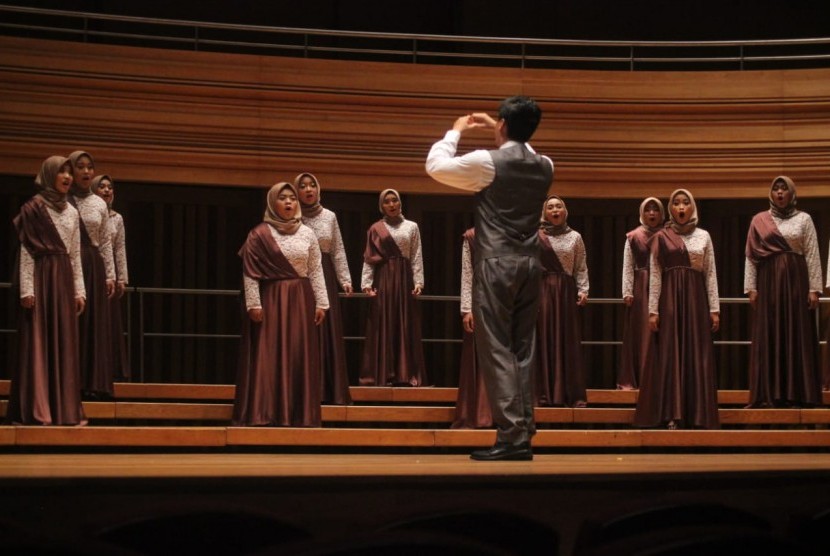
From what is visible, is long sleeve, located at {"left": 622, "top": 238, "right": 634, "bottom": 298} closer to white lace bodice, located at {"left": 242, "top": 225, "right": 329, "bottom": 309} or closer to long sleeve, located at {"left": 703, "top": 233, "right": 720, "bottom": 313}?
long sleeve, located at {"left": 703, "top": 233, "right": 720, "bottom": 313}

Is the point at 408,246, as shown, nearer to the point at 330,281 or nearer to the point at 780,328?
the point at 330,281

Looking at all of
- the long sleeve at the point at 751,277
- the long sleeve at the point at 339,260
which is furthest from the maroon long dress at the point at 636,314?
the long sleeve at the point at 339,260

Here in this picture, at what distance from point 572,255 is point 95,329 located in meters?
3.26

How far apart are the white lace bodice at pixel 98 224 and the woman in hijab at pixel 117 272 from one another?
0.70 ft

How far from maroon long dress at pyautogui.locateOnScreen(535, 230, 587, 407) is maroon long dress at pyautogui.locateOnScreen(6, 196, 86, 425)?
3181mm

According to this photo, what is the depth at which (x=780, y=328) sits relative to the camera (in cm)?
793

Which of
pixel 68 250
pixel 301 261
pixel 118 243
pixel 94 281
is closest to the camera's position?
pixel 68 250

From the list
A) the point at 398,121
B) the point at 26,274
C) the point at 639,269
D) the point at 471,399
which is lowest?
the point at 471,399

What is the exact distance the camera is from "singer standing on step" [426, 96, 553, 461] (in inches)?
177

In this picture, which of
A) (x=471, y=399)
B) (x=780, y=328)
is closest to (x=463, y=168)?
(x=471, y=399)

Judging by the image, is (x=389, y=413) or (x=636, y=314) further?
(x=636, y=314)

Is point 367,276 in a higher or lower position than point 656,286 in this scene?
higher

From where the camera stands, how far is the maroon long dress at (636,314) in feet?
28.7

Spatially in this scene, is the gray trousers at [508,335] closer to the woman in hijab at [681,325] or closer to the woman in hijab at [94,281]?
the woman in hijab at [681,325]
